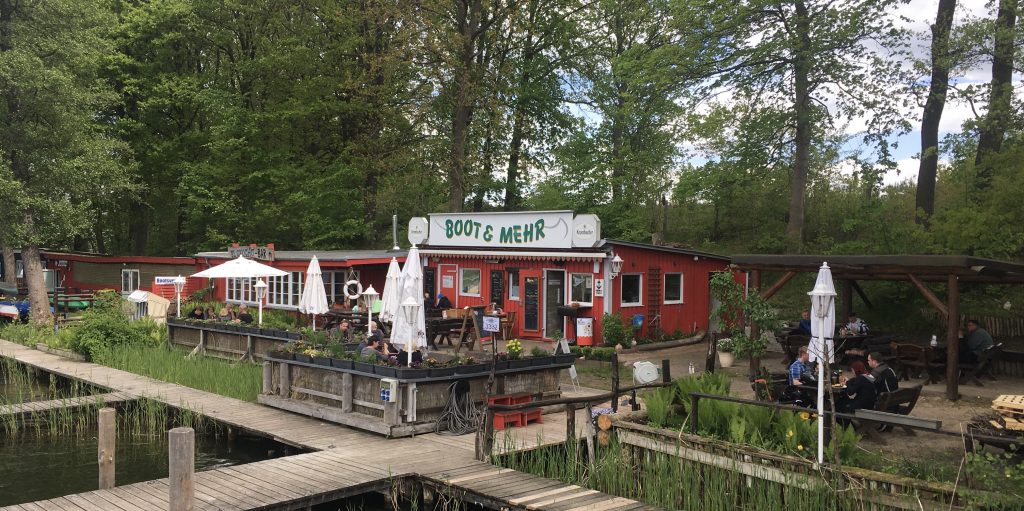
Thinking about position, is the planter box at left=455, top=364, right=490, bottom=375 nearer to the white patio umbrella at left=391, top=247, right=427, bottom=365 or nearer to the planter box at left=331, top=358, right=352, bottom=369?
the white patio umbrella at left=391, top=247, right=427, bottom=365

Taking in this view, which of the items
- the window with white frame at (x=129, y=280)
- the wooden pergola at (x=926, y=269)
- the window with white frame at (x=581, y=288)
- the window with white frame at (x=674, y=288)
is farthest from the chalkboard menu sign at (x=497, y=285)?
the window with white frame at (x=129, y=280)

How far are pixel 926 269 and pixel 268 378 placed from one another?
11326 millimetres

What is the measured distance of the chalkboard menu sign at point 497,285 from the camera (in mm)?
22250

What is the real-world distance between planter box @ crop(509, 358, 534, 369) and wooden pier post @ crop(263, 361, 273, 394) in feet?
13.9

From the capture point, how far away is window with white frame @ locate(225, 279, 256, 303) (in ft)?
89.4

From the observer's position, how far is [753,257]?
52.2ft

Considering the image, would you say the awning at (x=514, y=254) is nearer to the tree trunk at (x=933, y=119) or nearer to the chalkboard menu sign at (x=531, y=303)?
the chalkboard menu sign at (x=531, y=303)

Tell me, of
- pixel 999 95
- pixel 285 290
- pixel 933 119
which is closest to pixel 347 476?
pixel 285 290

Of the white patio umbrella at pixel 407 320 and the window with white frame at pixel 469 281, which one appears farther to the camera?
the window with white frame at pixel 469 281

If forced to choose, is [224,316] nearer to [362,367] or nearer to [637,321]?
[362,367]

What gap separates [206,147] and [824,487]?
109 feet

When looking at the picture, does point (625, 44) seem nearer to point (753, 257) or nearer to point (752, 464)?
point (753, 257)

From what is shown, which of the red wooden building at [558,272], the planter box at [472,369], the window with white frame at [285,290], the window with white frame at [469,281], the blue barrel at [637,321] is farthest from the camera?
the window with white frame at [285,290]

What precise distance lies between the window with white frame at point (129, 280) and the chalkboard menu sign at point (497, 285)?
1775 cm
